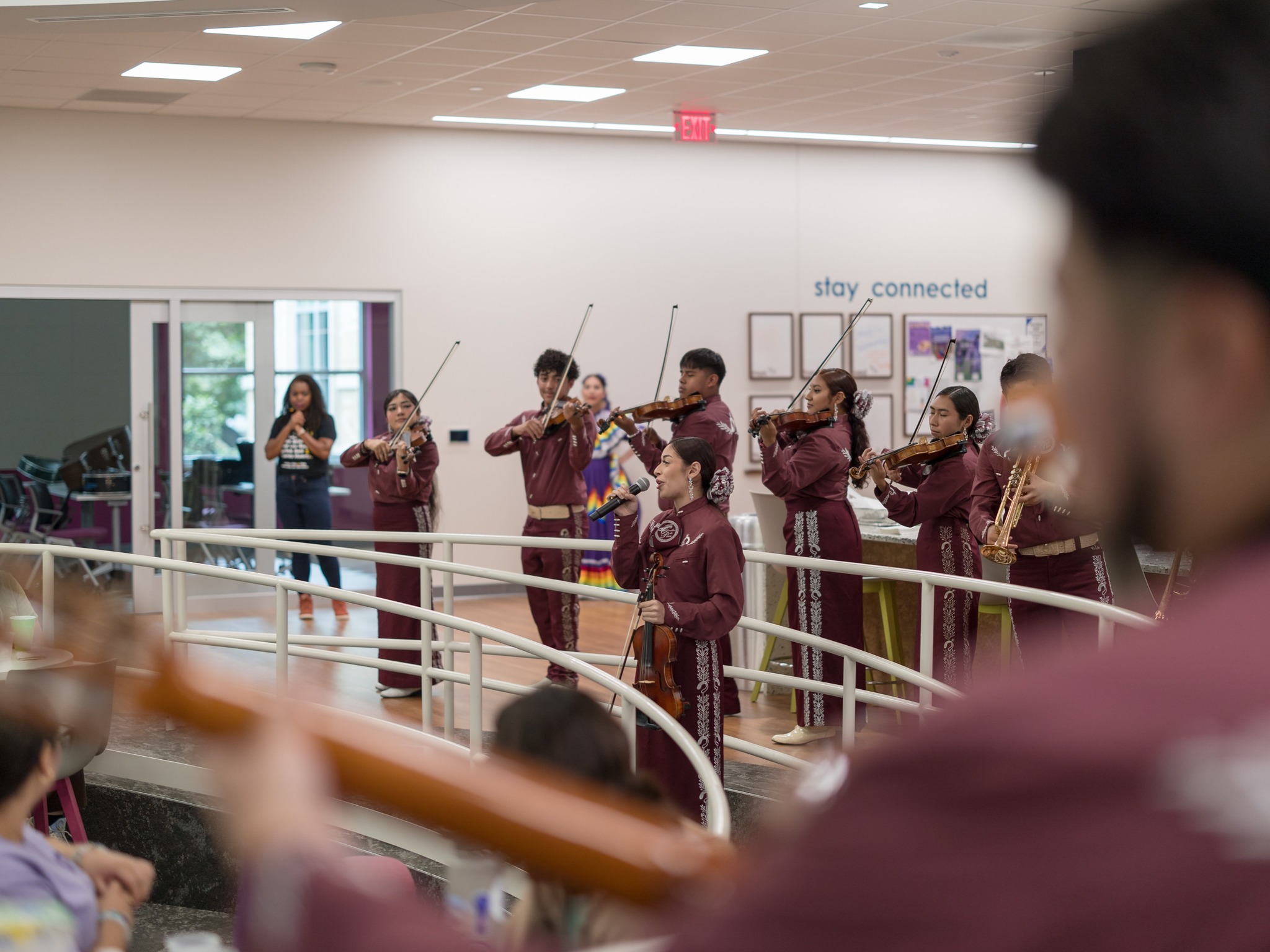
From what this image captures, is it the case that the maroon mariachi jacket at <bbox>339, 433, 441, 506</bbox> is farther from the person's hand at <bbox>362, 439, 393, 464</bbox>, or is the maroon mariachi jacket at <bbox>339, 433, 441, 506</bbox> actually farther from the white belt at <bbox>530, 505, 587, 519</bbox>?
the white belt at <bbox>530, 505, 587, 519</bbox>

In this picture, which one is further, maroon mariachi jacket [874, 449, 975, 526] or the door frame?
the door frame

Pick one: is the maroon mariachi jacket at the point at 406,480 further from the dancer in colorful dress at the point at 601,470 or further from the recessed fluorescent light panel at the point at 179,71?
the dancer in colorful dress at the point at 601,470

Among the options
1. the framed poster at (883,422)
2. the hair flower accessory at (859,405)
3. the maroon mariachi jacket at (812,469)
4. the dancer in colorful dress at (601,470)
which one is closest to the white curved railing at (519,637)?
the maroon mariachi jacket at (812,469)

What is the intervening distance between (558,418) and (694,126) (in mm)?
3348

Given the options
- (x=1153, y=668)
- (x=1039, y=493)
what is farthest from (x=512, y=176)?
(x=1153, y=668)

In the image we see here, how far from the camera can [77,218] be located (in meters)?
9.01

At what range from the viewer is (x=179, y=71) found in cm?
799

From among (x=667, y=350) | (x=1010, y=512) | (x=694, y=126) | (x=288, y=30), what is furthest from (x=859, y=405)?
(x=694, y=126)

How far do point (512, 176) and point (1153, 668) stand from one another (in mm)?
10185

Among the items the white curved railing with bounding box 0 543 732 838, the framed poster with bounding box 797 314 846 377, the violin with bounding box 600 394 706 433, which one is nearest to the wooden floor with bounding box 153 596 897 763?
the white curved railing with bounding box 0 543 732 838

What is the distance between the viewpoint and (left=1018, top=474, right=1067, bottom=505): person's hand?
4746mm

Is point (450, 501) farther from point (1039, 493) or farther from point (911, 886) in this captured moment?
point (911, 886)

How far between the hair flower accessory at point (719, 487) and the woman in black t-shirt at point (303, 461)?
466 centimetres

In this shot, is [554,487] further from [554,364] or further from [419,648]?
[419,648]
